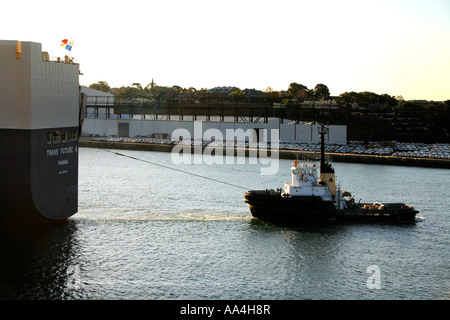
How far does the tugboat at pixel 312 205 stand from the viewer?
24266mm

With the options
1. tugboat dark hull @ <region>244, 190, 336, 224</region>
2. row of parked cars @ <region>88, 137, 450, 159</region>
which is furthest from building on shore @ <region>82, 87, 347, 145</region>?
tugboat dark hull @ <region>244, 190, 336, 224</region>

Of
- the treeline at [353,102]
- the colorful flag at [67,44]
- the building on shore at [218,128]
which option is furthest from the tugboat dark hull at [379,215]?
the treeline at [353,102]

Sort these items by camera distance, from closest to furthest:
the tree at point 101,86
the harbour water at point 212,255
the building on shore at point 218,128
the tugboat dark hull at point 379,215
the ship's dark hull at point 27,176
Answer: the harbour water at point 212,255 → the ship's dark hull at point 27,176 → the tugboat dark hull at point 379,215 → the building on shore at point 218,128 → the tree at point 101,86

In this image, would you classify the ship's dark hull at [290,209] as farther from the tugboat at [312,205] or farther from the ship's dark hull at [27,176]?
the ship's dark hull at [27,176]

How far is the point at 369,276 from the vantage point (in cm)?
1789

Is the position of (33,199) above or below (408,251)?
above

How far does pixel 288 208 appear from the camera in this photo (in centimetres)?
2420

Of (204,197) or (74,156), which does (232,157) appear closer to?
(204,197)

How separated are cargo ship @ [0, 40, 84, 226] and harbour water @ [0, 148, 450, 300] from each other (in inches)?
51.1

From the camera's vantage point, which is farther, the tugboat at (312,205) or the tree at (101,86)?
the tree at (101,86)

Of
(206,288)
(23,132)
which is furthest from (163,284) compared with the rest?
(23,132)

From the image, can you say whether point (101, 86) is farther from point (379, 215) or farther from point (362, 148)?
point (379, 215)
